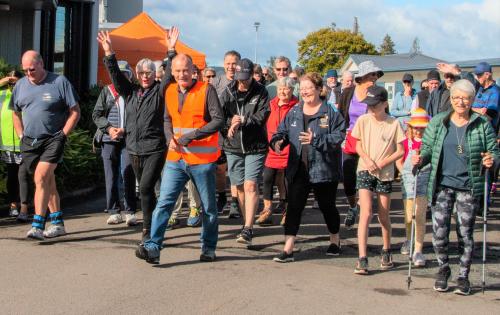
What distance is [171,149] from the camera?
7.02 meters

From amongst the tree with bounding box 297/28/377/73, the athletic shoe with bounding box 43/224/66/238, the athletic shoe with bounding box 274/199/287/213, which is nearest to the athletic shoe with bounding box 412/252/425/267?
the athletic shoe with bounding box 274/199/287/213

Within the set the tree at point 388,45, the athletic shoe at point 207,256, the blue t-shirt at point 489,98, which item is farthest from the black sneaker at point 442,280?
the tree at point 388,45

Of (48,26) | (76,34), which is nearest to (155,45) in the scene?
(76,34)

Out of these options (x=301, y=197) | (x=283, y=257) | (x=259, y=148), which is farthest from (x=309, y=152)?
(x=259, y=148)

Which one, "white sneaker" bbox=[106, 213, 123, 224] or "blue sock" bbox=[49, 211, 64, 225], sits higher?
"blue sock" bbox=[49, 211, 64, 225]

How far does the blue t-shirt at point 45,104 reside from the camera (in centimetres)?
805

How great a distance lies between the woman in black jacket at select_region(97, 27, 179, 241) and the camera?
748 cm

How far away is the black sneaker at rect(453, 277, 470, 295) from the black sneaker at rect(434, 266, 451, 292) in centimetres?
10

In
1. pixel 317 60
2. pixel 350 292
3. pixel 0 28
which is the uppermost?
pixel 317 60

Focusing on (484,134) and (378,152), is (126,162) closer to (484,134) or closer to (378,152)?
(378,152)

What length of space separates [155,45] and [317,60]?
5807 centimetres

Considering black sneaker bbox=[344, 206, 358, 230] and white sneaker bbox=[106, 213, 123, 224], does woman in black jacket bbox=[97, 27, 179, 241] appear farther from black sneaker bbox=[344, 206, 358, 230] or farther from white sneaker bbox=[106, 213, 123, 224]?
black sneaker bbox=[344, 206, 358, 230]

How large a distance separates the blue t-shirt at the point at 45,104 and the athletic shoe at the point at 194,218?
6.64 feet

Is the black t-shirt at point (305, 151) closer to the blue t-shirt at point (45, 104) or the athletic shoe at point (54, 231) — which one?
the blue t-shirt at point (45, 104)
